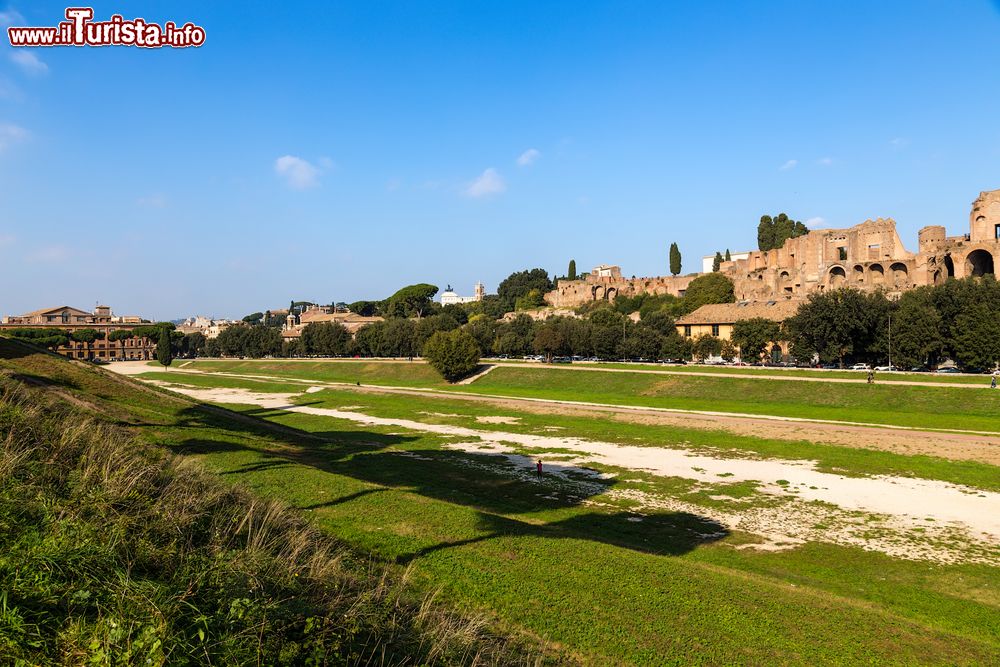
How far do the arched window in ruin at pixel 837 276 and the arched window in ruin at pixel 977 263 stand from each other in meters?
15.2

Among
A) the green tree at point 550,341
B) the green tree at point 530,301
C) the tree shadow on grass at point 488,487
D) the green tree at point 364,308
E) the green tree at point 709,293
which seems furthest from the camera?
the green tree at point 364,308

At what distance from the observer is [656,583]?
1059 cm

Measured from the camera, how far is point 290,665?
4.93 m

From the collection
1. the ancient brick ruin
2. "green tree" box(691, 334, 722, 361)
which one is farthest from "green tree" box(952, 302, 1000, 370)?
"green tree" box(691, 334, 722, 361)

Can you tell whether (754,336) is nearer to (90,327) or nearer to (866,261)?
(866,261)

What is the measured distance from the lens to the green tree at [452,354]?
6869 centimetres

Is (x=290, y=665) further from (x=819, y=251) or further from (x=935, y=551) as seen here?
(x=819, y=251)

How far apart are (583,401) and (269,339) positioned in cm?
8057

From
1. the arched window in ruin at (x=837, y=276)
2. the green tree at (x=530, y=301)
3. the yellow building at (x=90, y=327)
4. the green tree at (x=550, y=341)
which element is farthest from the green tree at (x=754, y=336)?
the yellow building at (x=90, y=327)

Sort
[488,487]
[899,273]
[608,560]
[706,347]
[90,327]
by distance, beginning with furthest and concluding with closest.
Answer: [90,327]
[899,273]
[706,347]
[488,487]
[608,560]

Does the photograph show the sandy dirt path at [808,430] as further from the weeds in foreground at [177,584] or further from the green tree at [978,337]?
the weeds in foreground at [177,584]

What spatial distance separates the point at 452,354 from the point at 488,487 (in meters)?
46.9

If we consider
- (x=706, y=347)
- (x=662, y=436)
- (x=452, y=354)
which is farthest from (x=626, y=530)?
(x=706, y=347)

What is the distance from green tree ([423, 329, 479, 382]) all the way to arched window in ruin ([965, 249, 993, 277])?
5449 centimetres
